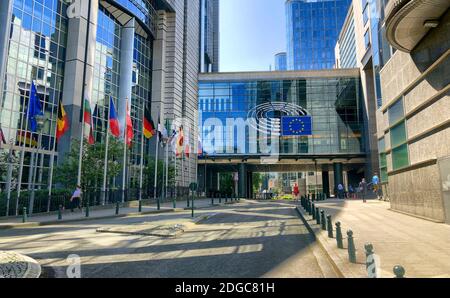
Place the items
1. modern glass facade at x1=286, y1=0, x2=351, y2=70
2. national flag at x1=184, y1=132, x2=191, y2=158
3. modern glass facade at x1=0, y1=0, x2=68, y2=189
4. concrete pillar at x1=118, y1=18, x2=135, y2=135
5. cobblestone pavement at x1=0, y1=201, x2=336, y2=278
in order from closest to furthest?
cobblestone pavement at x1=0, y1=201, x2=336, y2=278, modern glass facade at x1=0, y1=0, x2=68, y2=189, national flag at x1=184, y1=132, x2=191, y2=158, concrete pillar at x1=118, y1=18, x2=135, y2=135, modern glass facade at x1=286, y1=0, x2=351, y2=70

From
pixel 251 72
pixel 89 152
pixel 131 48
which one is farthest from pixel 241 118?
pixel 89 152

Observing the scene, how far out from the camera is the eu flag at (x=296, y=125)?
44.6m

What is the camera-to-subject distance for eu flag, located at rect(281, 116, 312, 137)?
4459 cm

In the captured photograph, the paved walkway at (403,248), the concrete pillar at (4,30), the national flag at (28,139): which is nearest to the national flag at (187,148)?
the national flag at (28,139)

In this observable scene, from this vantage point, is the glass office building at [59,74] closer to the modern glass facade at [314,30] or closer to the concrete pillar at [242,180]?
the concrete pillar at [242,180]

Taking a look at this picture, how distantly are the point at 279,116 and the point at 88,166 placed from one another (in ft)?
121

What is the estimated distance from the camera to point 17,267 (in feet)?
22.8

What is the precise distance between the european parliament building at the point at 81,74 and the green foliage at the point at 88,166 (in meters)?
0.28

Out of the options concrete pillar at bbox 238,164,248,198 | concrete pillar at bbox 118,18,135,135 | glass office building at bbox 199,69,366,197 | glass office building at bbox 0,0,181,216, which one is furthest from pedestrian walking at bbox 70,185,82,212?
concrete pillar at bbox 238,164,248,198

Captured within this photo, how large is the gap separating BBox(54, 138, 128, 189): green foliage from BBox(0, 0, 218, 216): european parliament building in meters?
0.28

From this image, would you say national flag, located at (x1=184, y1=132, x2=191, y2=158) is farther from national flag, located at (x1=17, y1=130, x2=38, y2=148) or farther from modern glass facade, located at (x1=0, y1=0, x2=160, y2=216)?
national flag, located at (x1=17, y1=130, x2=38, y2=148)

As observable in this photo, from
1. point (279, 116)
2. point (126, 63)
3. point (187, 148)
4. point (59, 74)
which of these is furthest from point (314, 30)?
point (59, 74)

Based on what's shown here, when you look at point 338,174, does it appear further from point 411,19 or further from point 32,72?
point 411,19
